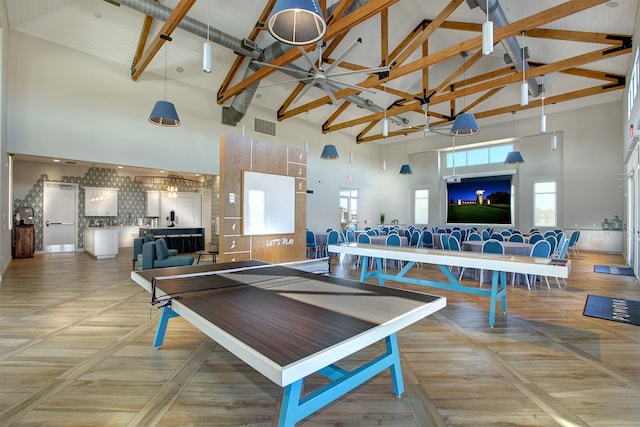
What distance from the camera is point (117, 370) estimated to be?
2.58 metres

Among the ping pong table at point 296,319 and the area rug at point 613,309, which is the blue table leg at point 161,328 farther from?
the area rug at point 613,309

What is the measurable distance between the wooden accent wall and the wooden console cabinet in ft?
24.3

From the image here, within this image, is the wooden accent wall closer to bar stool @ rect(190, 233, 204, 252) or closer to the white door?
bar stool @ rect(190, 233, 204, 252)

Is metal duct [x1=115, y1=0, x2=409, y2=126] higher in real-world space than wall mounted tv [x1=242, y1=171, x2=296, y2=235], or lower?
higher

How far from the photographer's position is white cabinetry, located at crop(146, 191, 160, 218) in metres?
12.3

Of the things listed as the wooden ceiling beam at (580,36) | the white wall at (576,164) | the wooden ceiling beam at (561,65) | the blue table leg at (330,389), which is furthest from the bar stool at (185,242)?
the white wall at (576,164)

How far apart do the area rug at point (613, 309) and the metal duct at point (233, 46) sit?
6575mm

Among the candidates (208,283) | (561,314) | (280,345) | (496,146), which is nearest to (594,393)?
(561,314)

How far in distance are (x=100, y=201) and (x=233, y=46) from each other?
8.00 metres

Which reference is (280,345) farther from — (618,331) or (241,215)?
(241,215)

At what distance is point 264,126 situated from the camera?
11516 mm

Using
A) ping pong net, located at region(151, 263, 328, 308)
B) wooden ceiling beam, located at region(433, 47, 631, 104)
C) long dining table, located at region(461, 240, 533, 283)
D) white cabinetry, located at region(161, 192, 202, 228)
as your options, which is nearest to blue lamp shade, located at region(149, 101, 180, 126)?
ping pong net, located at region(151, 263, 328, 308)

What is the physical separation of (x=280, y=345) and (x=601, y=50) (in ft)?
31.5

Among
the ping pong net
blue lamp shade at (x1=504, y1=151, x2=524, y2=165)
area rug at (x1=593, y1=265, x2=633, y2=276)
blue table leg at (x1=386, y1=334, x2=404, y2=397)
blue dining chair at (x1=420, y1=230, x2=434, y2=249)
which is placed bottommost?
area rug at (x1=593, y1=265, x2=633, y2=276)
